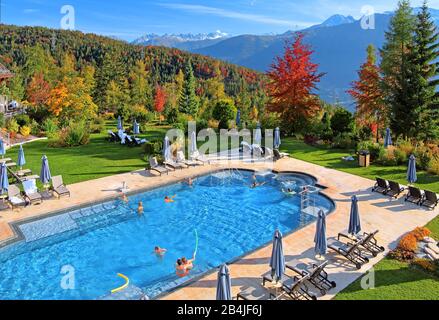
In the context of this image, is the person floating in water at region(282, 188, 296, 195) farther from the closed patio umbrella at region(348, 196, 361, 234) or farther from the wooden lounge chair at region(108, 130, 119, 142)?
the wooden lounge chair at region(108, 130, 119, 142)

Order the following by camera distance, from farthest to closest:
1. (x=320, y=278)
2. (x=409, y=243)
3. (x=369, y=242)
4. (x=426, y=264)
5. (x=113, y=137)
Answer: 1. (x=113, y=137)
2. (x=369, y=242)
3. (x=409, y=243)
4. (x=426, y=264)
5. (x=320, y=278)

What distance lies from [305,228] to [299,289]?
12.8ft

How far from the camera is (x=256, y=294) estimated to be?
899cm

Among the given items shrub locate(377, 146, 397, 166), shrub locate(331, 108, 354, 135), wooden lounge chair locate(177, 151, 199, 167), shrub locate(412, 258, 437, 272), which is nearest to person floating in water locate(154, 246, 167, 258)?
shrub locate(412, 258, 437, 272)

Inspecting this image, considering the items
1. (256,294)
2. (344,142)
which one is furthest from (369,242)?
(344,142)

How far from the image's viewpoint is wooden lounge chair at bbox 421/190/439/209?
1404cm

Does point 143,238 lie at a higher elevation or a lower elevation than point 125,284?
higher

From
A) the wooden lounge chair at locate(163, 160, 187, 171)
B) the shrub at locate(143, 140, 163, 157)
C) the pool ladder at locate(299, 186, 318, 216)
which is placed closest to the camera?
the pool ladder at locate(299, 186, 318, 216)

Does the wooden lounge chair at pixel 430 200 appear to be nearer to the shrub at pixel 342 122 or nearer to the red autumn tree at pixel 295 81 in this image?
the shrub at pixel 342 122

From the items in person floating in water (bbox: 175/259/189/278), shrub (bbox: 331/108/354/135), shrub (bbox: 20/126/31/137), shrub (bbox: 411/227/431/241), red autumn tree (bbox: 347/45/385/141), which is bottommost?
person floating in water (bbox: 175/259/189/278)

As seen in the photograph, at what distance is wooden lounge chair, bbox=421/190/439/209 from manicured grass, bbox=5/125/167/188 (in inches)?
521

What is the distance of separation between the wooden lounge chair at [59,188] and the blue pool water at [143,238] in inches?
56.2

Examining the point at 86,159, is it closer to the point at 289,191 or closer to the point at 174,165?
the point at 174,165
